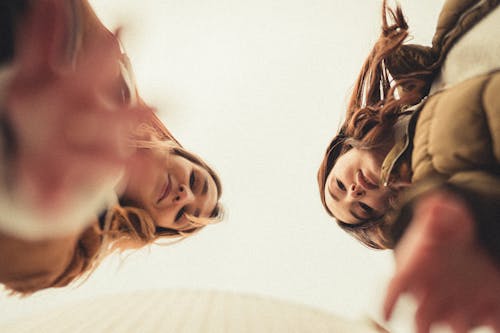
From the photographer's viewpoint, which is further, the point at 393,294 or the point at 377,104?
the point at 377,104

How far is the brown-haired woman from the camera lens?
0.25m

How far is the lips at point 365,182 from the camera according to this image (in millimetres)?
527

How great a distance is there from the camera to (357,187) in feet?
1.76

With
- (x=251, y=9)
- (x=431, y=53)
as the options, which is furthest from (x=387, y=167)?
(x=251, y=9)

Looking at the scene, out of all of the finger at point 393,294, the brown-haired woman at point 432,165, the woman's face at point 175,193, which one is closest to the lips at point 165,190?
the woman's face at point 175,193

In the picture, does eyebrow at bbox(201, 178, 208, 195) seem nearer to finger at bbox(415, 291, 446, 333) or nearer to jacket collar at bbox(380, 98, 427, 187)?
jacket collar at bbox(380, 98, 427, 187)

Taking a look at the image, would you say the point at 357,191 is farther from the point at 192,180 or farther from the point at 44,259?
the point at 44,259

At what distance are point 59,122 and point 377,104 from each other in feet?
1.38

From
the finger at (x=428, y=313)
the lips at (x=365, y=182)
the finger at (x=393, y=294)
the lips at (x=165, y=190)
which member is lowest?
the lips at (x=365, y=182)

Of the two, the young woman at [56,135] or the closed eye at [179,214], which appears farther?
the closed eye at [179,214]

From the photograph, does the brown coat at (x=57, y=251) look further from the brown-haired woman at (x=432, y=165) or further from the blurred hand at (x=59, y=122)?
the brown-haired woman at (x=432, y=165)

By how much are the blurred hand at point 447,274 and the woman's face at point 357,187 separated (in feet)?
0.80

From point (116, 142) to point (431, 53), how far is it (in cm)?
39

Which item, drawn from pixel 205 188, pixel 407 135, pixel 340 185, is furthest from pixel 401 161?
pixel 205 188
